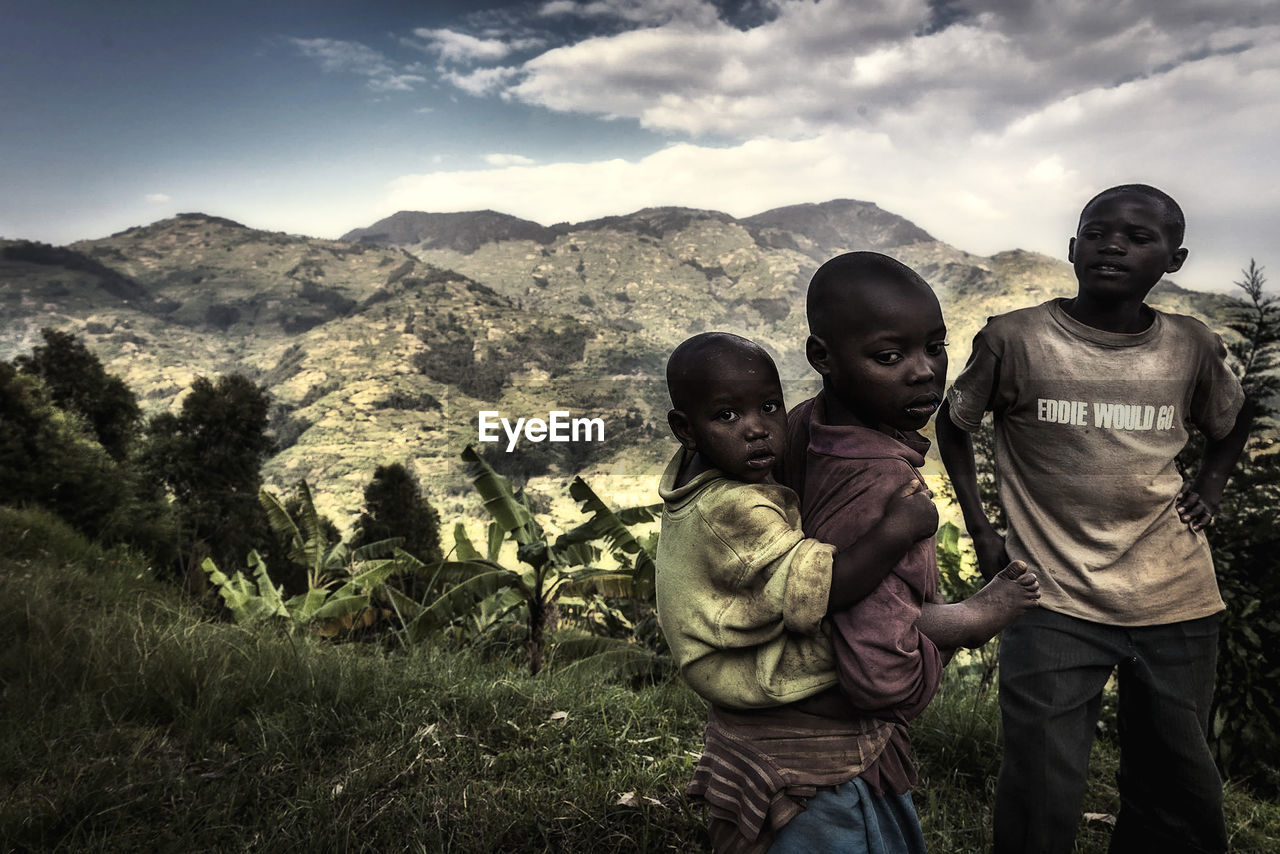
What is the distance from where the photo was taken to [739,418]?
1.29 metres

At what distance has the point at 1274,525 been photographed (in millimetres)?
4094

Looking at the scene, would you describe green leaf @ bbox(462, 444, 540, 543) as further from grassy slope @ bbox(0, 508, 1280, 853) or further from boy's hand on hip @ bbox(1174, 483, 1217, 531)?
boy's hand on hip @ bbox(1174, 483, 1217, 531)

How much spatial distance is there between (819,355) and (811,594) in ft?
1.38

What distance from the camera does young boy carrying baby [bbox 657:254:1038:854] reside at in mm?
1224

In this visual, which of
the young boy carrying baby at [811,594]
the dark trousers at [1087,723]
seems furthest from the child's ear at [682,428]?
the dark trousers at [1087,723]

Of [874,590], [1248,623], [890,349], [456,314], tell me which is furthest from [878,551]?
[456,314]

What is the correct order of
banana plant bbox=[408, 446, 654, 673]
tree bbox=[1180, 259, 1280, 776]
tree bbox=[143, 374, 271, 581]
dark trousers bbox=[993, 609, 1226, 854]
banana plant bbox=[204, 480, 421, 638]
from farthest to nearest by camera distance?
tree bbox=[143, 374, 271, 581]
banana plant bbox=[204, 480, 421, 638]
banana plant bbox=[408, 446, 654, 673]
tree bbox=[1180, 259, 1280, 776]
dark trousers bbox=[993, 609, 1226, 854]

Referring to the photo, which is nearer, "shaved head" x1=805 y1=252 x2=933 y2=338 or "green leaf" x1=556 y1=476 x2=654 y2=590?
"shaved head" x1=805 y1=252 x2=933 y2=338

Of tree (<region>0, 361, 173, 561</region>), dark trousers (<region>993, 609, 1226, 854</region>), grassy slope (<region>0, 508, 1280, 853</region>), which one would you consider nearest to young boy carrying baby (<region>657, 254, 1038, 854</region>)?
dark trousers (<region>993, 609, 1226, 854</region>)

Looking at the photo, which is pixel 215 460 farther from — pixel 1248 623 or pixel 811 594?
pixel 811 594

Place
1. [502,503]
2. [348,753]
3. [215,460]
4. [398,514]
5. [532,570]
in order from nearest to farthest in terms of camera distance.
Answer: [348,753] → [532,570] → [502,503] → [398,514] → [215,460]

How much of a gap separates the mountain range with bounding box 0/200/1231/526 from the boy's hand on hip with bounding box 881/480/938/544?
4084cm

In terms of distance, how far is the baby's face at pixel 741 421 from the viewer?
128 cm

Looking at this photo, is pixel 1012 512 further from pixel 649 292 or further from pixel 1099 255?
pixel 649 292
